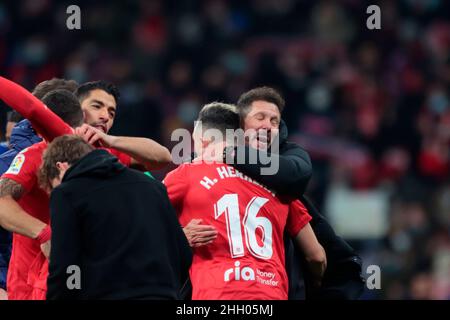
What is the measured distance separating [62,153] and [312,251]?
1.66 m

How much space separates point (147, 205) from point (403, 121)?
31.2 ft

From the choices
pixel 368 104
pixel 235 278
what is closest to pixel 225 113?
pixel 235 278

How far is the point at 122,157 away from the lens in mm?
5324

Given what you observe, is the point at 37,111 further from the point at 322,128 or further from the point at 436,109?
the point at 436,109

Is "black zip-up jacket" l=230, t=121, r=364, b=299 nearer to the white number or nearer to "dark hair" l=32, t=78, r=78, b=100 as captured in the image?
the white number

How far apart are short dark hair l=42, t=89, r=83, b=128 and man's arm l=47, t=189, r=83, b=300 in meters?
0.88

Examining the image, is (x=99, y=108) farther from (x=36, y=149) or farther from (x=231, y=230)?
(x=231, y=230)

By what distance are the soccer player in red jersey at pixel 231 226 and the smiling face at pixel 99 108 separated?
66cm

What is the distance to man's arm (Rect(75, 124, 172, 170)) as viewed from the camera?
16.3ft

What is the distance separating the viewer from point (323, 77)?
14.1 m

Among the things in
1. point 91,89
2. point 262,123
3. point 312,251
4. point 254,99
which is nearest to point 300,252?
point 312,251

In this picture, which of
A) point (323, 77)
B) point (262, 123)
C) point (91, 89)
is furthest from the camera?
point (323, 77)

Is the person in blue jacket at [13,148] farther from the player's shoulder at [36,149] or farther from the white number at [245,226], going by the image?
the white number at [245,226]

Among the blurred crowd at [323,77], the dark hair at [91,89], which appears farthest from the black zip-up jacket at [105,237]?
the blurred crowd at [323,77]
